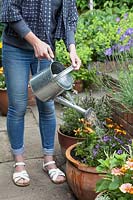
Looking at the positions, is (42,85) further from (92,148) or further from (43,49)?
(92,148)

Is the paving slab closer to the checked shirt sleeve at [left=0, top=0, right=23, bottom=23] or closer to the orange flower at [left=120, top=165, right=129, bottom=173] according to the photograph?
the orange flower at [left=120, top=165, right=129, bottom=173]

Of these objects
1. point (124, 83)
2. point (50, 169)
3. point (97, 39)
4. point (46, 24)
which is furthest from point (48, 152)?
point (97, 39)

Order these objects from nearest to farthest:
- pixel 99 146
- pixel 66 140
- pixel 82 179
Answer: pixel 82 179 → pixel 99 146 → pixel 66 140

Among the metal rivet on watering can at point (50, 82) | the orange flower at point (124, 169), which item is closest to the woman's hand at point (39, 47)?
the metal rivet on watering can at point (50, 82)

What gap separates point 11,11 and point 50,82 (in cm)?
53

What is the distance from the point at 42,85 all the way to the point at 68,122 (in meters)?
0.75

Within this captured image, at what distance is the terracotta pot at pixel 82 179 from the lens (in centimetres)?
288

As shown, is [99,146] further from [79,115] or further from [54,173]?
[79,115]

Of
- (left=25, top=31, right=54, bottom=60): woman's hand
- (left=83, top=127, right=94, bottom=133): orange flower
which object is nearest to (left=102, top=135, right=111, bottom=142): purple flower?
(left=83, top=127, right=94, bottom=133): orange flower

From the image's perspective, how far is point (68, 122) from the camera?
12.1 ft

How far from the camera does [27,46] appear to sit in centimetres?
311

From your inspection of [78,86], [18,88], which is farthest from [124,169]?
[78,86]

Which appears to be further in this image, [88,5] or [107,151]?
[88,5]

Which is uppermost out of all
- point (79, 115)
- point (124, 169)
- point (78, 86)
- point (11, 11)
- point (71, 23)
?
point (11, 11)
